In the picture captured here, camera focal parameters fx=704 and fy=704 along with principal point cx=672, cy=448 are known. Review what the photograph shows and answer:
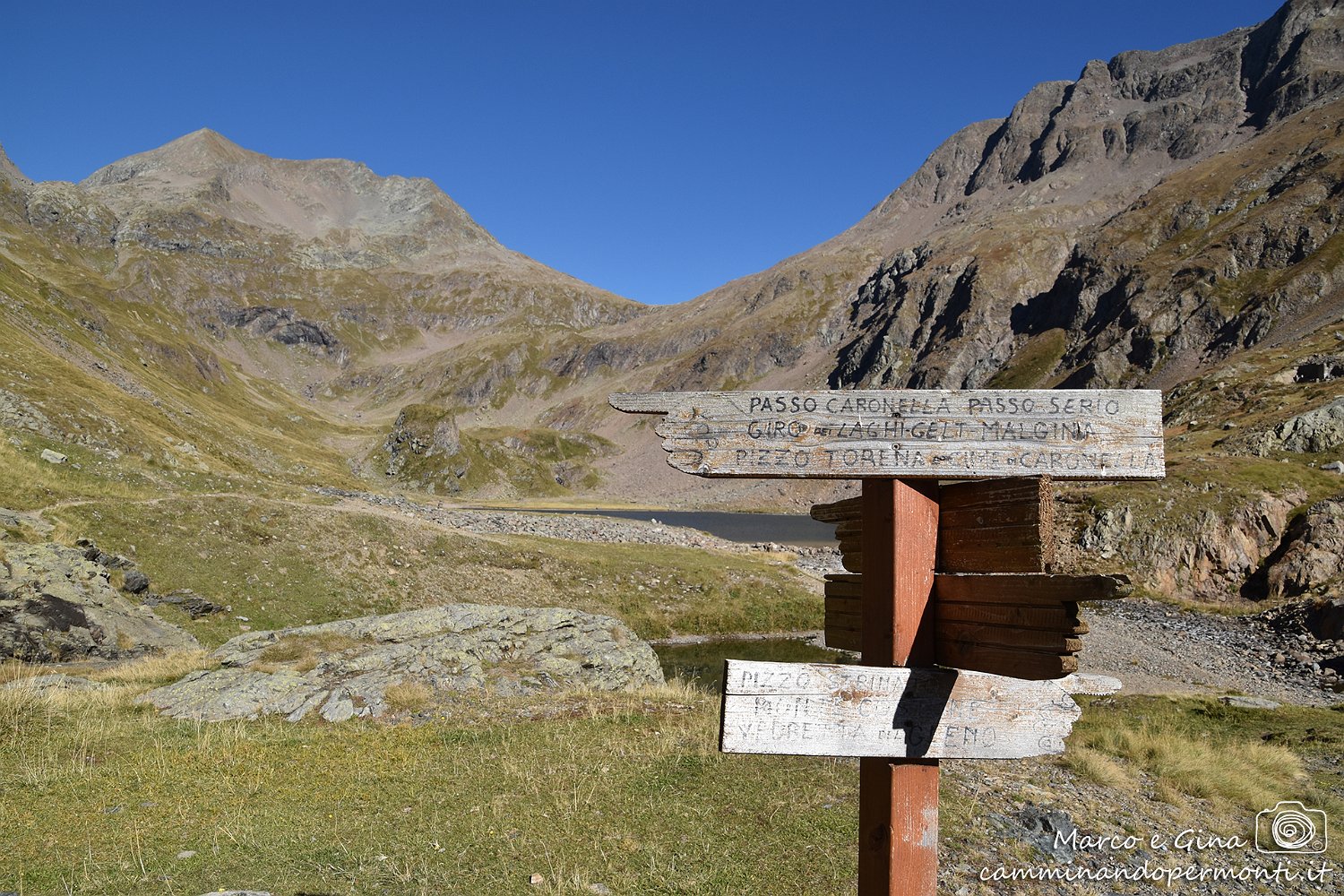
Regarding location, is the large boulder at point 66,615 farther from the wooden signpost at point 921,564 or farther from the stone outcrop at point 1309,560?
the stone outcrop at point 1309,560

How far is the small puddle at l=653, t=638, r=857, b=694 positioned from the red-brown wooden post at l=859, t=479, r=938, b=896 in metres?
22.9

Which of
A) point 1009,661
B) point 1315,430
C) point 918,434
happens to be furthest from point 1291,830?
point 1315,430

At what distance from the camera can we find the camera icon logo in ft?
37.0

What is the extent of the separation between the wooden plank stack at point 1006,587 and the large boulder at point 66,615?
22.8 meters

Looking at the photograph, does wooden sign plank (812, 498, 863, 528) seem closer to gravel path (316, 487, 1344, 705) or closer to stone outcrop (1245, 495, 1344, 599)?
gravel path (316, 487, 1344, 705)

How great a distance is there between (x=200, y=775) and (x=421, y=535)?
27.7m

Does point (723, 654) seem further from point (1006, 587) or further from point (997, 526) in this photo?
point (1006, 587)

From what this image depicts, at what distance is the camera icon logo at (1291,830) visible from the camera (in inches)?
444

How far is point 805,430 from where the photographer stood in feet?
14.5

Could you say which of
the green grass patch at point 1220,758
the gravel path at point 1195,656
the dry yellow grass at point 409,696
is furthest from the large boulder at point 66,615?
the gravel path at point 1195,656

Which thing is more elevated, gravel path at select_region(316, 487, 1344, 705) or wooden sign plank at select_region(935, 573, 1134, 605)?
wooden sign plank at select_region(935, 573, 1134, 605)

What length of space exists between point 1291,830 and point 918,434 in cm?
1334

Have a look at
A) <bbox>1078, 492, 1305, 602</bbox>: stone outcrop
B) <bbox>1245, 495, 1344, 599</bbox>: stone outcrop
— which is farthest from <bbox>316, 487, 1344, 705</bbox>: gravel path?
<bbox>1245, 495, 1344, 599</bbox>: stone outcrop

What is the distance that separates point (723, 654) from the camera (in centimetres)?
3312
